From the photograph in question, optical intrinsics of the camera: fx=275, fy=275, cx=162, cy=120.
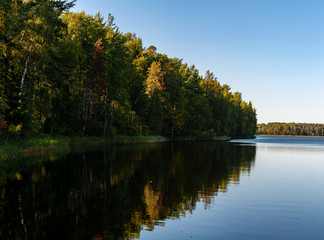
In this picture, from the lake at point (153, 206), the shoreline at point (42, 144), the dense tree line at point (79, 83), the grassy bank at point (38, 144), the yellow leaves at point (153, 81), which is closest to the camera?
the lake at point (153, 206)

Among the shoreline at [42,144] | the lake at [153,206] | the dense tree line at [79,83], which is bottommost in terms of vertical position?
the lake at [153,206]

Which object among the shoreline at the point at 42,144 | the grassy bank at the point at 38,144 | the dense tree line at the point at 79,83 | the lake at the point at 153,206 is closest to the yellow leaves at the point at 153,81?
the dense tree line at the point at 79,83

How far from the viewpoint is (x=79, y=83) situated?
4503 centimetres

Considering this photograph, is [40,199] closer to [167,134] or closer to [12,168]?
[12,168]

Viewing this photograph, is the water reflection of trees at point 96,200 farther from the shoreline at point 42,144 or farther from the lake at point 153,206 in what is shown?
the shoreline at point 42,144

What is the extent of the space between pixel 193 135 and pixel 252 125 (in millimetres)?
79999

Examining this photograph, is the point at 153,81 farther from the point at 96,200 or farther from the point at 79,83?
the point at 96,200

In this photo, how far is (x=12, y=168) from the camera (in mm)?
20406

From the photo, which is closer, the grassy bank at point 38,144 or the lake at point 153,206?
the lake at point 153,206

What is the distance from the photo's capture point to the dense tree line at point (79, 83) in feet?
93.0

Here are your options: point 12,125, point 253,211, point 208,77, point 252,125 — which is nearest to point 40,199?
point 253,211

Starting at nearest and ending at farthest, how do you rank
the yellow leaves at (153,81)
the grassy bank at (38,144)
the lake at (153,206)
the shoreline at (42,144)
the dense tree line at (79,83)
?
the lake at (153,206) → the grassy bank at (38,144) → the shoreline at (42,144) → the dense tree line at (79,83) → the yellow leaves at (153,81)

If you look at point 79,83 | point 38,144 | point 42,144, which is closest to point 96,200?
point 38,144

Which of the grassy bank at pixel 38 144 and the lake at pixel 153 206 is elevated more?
the grassy bank at pixel 38 144
